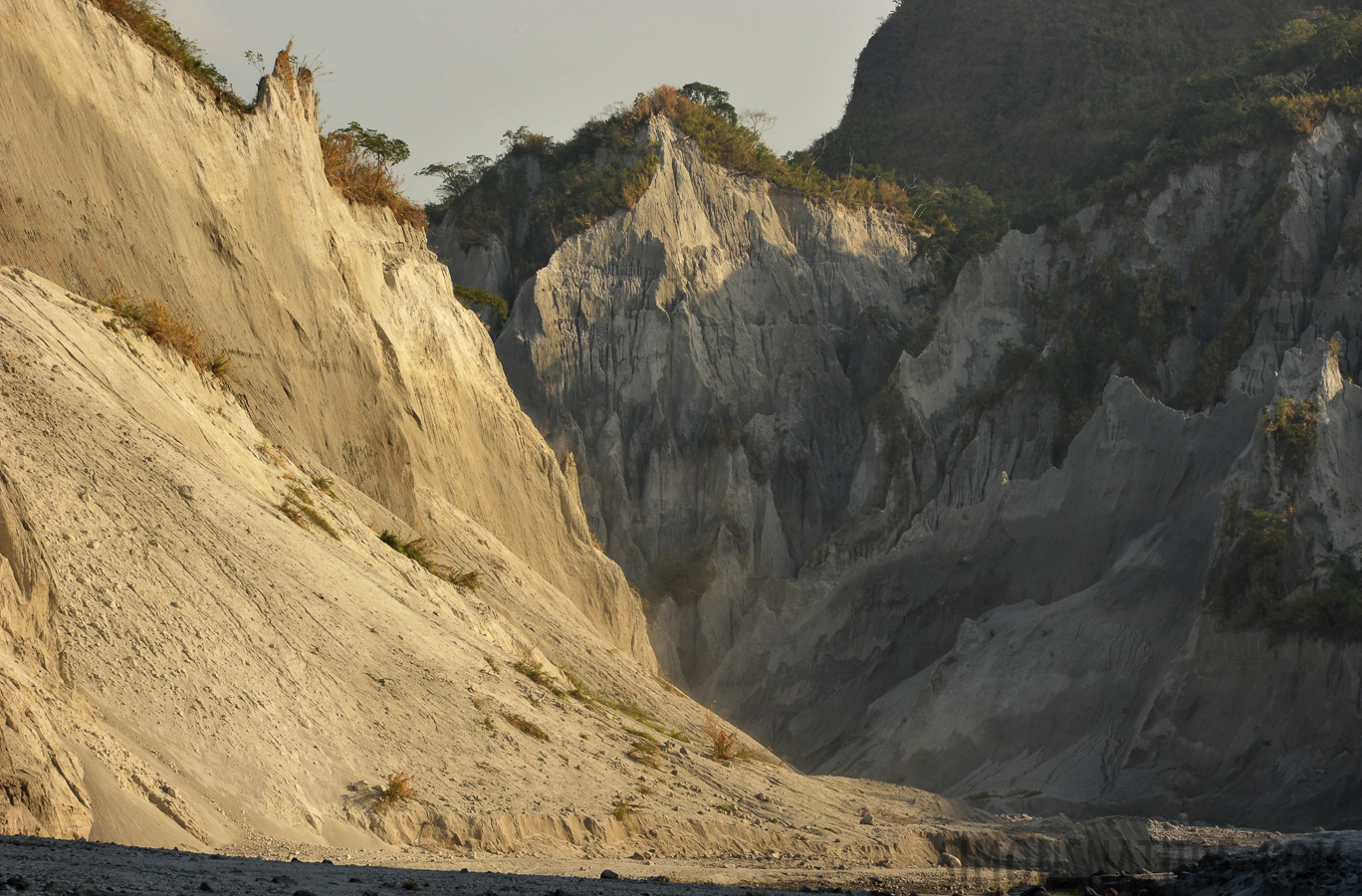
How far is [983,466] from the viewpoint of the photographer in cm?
3681

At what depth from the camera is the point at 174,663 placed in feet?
37.2

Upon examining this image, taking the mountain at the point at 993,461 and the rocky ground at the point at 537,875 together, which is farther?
the mountain at the point at 993,461

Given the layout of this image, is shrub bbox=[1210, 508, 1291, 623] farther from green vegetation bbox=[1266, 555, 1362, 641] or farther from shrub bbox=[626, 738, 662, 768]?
shrub bbox=[626, 738, 662, 768]

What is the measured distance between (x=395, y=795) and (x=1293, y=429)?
20119 millimetres

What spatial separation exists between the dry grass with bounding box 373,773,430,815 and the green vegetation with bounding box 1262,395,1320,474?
63.7 feet

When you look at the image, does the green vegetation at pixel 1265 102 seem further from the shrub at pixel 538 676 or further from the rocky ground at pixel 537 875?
the shrub at pixel 538 676

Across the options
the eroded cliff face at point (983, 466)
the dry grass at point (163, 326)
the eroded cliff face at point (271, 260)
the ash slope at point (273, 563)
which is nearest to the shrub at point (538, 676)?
the ash slope at point (273, 563)

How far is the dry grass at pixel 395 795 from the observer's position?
1176 centimetres

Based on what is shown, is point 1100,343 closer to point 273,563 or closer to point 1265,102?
point 1265,102

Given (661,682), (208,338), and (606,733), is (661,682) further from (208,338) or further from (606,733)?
(208,338)

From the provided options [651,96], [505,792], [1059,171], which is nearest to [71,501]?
[505,792]

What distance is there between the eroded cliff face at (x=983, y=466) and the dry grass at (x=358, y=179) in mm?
13739

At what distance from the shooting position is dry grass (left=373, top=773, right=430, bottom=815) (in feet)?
38.6

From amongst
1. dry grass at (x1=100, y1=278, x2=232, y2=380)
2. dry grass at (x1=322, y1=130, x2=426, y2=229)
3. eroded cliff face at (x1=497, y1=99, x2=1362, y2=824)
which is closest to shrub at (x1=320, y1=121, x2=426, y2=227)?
dry grass at (x1=322, y1=130, x2=426, y2=229)
